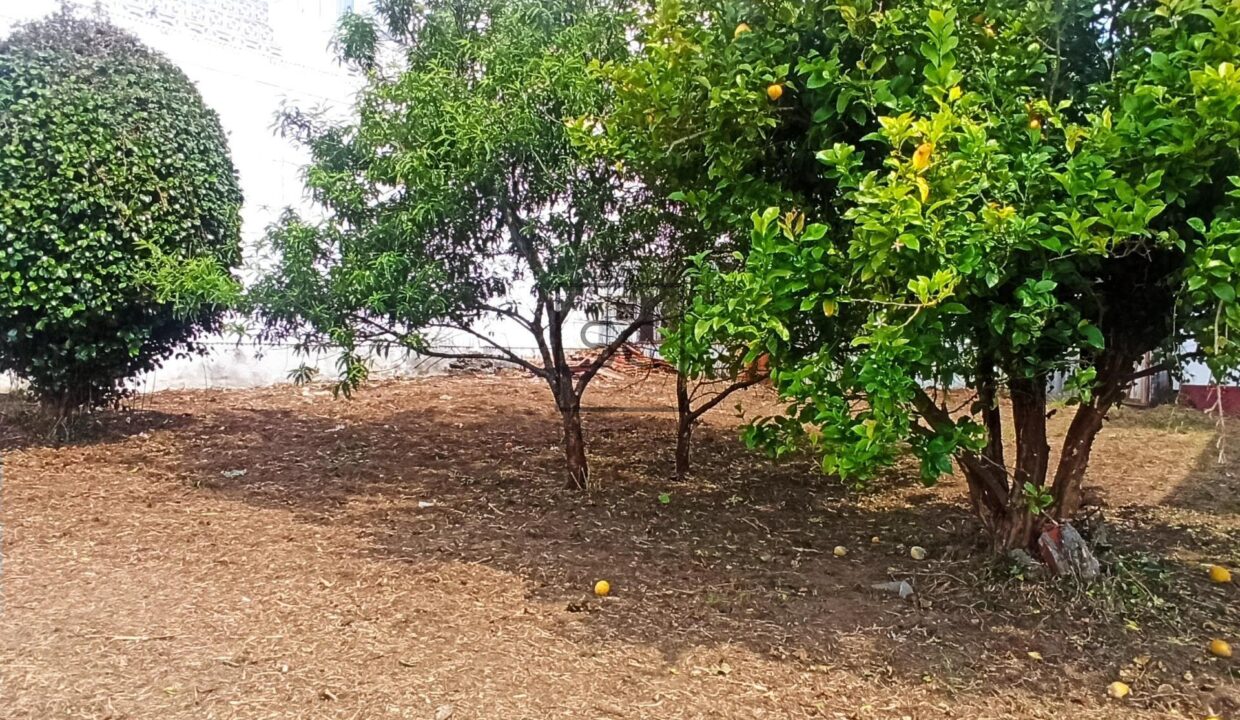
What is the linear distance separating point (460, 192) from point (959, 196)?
9.25 ft

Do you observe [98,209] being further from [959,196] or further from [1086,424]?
[1086,424]

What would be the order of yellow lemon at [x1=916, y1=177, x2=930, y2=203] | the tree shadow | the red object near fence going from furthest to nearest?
the red object near fence < the tree shadow < yellow lemon at [x1=916, y1=177, x2=930, y2=203]

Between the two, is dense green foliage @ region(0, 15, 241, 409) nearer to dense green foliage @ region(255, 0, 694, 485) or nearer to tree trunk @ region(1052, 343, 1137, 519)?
dense green foliage @ region(255, 0, 694, 485)

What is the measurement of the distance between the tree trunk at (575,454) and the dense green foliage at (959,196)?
2203 millimetres

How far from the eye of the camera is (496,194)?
4.95 metres

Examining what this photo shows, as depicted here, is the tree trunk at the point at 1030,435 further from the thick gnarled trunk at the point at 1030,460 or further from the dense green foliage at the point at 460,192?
the dense green foliage at the point at 460,192

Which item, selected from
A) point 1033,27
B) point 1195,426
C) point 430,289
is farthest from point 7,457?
point 1195,426

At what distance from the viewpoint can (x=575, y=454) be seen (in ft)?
19.3

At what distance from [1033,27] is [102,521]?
17.7ft

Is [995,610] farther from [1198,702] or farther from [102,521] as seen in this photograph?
[102,521]

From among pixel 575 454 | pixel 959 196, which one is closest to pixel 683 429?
pixel 575 454

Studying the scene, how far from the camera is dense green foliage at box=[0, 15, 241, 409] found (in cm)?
596

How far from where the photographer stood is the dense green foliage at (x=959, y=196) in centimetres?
273

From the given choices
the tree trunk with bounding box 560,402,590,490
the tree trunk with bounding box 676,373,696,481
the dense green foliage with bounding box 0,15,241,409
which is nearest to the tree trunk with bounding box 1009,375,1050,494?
the tree trunk with bounding box 676,373,696,481
